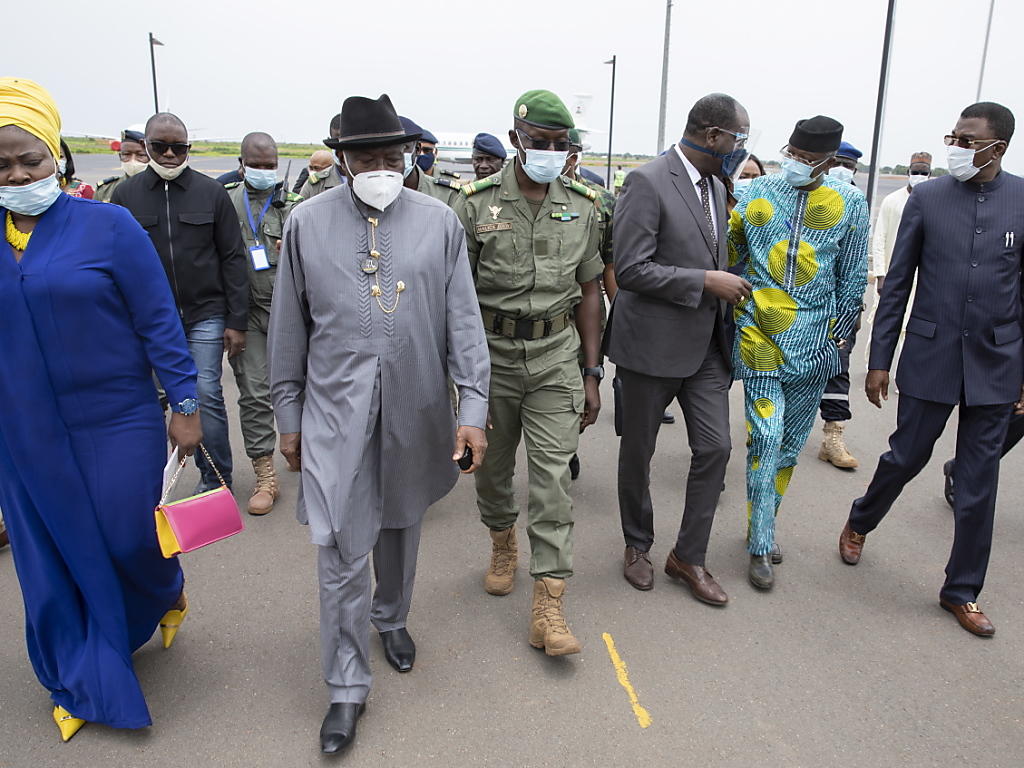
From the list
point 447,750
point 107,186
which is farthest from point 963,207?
point 107,186

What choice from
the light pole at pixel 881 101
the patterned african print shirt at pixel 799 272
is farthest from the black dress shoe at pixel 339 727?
the light pole at pixel 881 101

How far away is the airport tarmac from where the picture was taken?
2.82 m

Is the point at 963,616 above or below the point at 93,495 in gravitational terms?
below

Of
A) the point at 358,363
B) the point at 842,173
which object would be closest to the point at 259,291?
the point at 358,363

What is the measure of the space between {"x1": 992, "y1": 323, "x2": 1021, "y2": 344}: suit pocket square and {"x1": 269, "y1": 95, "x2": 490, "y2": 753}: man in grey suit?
7.82 ft

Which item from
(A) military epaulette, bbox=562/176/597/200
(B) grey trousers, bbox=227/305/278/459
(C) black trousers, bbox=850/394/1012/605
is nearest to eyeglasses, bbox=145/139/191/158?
(B) grey trousers, bbox=227/305/278/459

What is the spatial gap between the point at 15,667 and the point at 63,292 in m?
1.62

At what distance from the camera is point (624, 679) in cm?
323

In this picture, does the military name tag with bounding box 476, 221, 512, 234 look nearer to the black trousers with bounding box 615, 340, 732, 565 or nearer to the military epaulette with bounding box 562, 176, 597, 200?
the military epaulette with bounding box 562, 176, 597, 200

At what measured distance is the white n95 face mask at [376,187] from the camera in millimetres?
2787

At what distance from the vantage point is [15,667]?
3240mm

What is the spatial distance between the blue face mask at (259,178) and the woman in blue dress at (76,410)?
238 cm

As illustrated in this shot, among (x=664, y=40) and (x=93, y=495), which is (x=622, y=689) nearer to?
(x=93, y=495)

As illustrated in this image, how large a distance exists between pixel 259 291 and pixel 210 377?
76cm
